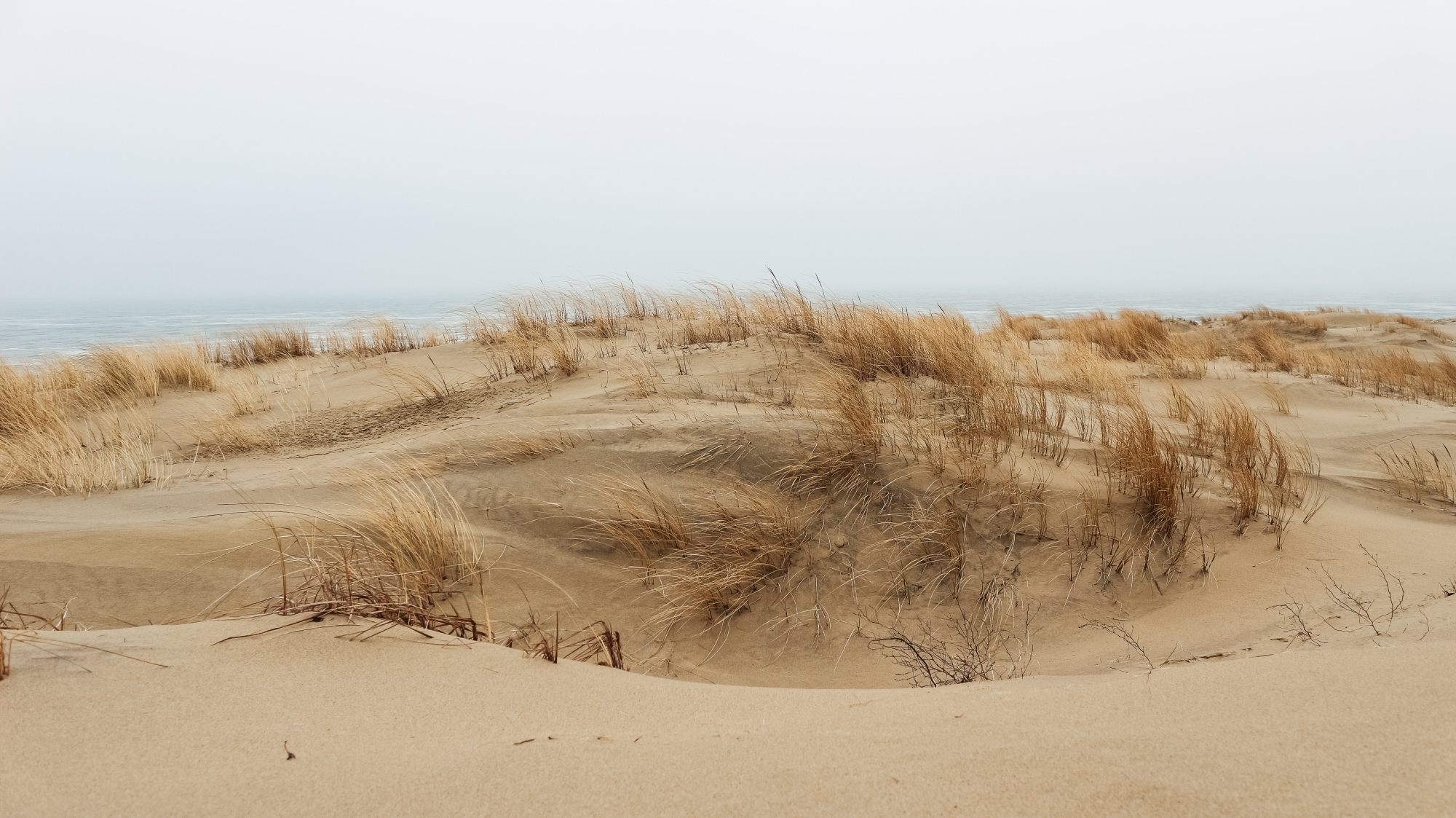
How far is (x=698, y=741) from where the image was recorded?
1.30m

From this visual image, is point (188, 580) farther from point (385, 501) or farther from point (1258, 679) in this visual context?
point (1258, 679)

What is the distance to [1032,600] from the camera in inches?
109

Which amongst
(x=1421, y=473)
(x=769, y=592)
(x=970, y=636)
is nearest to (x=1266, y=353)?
(x=1421, y=473)

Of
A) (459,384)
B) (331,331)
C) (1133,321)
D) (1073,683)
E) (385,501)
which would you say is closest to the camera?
(1073,683)

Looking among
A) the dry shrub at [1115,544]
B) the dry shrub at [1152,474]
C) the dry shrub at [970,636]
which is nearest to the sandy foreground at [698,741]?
the dry shrub at [970,636]

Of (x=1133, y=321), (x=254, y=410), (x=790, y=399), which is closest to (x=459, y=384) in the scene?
(x=254, y=410)

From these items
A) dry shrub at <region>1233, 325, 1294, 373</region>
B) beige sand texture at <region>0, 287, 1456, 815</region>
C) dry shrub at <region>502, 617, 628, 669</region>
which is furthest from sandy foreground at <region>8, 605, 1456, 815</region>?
dry shrub at <region>1233, 325, 1294, 373</region>

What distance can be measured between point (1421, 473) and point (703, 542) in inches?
150

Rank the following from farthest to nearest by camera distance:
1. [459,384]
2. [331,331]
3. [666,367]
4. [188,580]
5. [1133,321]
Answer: [331,331]
[1133,321]
[459,384]
[666,367]
[188,580]

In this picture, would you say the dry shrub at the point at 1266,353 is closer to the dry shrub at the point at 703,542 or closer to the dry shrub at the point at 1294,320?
the dry shrub at the point at 1294,320

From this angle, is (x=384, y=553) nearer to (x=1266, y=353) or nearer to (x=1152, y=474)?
(x=1152, y=474)

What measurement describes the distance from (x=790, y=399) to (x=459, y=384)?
11.2ft

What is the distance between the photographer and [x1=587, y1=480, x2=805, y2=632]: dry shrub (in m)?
2.84

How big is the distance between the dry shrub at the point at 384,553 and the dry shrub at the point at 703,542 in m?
0.65
